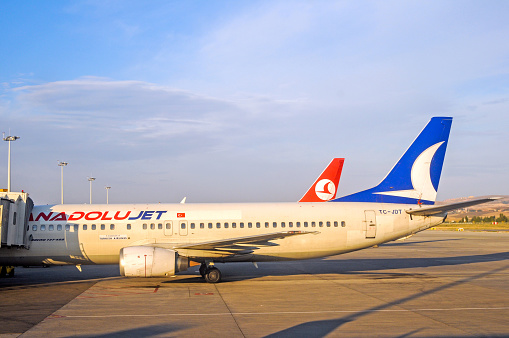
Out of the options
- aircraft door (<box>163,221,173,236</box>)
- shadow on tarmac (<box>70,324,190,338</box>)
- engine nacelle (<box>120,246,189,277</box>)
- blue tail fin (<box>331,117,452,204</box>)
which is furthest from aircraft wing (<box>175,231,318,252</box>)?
shadow on tarmac (<box>70,324,190,338</box>)

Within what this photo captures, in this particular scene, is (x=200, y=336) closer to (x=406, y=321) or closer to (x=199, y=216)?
(x=406, y=321)

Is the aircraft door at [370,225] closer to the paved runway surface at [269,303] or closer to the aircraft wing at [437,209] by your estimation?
the aircraft wing at [437,209]

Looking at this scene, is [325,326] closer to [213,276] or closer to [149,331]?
[149,331]

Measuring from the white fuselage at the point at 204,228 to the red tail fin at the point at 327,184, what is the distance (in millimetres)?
16296

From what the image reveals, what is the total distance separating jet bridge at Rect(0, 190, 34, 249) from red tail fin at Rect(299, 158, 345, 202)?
22.7m

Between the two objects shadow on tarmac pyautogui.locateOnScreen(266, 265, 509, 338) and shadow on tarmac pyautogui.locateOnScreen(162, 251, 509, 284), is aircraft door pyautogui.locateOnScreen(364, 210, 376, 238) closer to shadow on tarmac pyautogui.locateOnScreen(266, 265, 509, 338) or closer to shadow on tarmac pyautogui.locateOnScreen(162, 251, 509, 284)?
shadow on tarmac pyautogui.locateOnScreen(162, 251, 509, 284)

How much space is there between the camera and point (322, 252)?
71.4 ft

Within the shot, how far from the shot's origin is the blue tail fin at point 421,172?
23094 mm

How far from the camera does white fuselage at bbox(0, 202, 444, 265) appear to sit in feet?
68.2

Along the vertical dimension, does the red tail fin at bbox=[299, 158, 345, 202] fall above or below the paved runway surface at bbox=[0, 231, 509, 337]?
above

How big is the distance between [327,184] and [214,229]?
64.4ft

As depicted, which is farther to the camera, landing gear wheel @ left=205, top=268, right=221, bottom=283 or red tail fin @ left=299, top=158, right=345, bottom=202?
red tail fin @ left=299, top=158, right=345, bottom=202

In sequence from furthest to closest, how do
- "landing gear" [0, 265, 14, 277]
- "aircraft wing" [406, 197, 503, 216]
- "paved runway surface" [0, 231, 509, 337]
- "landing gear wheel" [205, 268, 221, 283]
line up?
"landing gear" [0, 265, 14, 277]
"landing gear wheel" [205, 268, 221, 283]
"aircraft wing" [406, 197, 503, 216]
"paved runway surface" [0, 231, 509, 337]

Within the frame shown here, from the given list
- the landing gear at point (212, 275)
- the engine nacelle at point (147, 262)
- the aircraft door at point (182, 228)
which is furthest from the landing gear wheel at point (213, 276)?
the aircraft door at point (182, 228)
